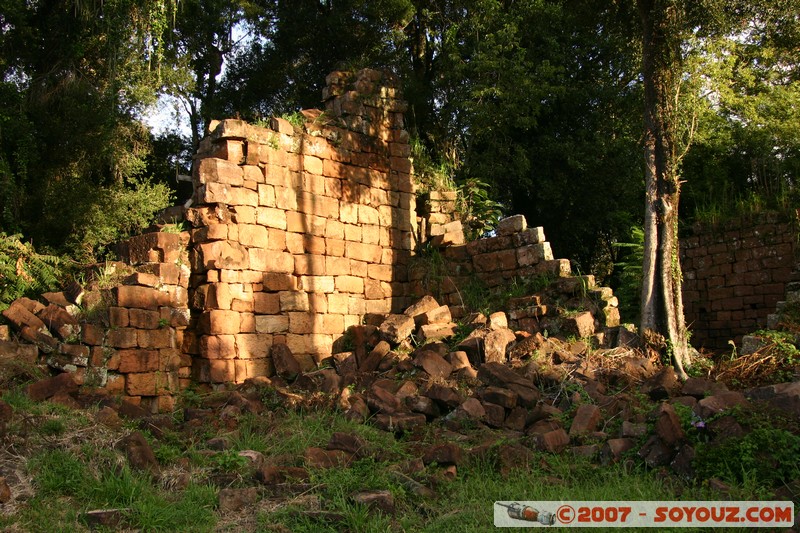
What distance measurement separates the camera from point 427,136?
691 inches

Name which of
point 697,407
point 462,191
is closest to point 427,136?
point 462,191

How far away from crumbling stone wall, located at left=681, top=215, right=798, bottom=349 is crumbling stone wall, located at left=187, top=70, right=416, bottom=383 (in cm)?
583

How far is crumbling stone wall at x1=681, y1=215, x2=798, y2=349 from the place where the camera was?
42.3 feet

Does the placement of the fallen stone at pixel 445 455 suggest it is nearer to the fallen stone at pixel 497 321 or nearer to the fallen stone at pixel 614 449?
the fallen stone at pixel 614 449

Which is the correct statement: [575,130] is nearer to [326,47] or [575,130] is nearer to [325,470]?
[326,47]

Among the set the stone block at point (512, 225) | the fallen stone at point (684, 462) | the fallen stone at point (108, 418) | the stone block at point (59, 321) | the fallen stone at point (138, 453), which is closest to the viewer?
the fallen stone at point (684, 462)

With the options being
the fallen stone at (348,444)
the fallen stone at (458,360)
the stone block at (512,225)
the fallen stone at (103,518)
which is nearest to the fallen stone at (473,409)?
the fallen stone at (348,444)

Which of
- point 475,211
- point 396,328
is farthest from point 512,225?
point 396,328

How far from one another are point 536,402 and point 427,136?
10923 mm

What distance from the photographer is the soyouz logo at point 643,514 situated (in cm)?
477

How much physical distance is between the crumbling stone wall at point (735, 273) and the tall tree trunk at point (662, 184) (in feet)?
12.8

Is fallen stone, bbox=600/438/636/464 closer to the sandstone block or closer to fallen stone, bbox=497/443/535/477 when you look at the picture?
fallen stone, bbox=497/443/535/477

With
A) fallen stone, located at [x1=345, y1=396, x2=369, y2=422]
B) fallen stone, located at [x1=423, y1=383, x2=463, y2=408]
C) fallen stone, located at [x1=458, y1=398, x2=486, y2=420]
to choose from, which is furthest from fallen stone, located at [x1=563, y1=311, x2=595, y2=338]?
fallen stone, located at [x1=345, y1=396, x2=369, y2=422]

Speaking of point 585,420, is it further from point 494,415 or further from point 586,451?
point 494,415
